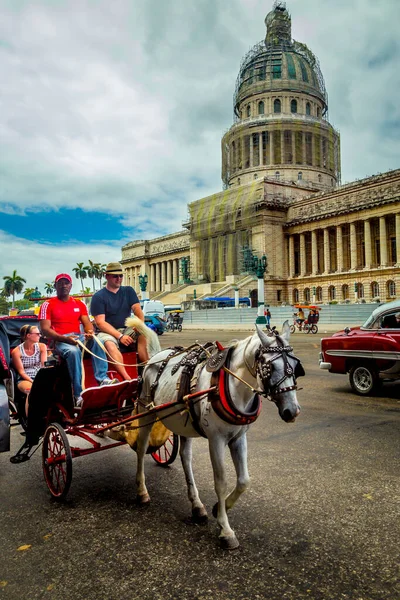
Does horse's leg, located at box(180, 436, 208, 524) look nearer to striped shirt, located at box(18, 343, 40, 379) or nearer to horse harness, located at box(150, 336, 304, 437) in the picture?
horse harness, located at box(150, 336, 304, 437)

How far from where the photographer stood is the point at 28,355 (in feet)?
21.8

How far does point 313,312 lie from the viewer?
3728 cm

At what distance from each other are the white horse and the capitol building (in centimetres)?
5718

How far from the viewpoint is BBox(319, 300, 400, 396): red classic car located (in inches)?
403

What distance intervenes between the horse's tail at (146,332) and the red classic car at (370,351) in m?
6.46

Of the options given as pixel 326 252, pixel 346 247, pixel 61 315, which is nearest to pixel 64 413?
pixel 61 315

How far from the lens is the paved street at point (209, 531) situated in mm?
3203

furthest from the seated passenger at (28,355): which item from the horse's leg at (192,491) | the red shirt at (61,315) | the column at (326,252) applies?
the column at (326,252)

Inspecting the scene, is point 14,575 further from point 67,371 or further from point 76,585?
point 67,371

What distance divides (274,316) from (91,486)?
4204 centimetres

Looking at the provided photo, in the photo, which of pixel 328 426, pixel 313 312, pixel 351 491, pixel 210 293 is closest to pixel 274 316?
pixel 313 312

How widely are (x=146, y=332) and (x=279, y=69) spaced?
3701 inches

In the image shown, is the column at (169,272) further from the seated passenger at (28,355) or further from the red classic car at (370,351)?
the seated passenger at (28,355)

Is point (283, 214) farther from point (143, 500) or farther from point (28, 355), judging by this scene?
point (143, 500)
